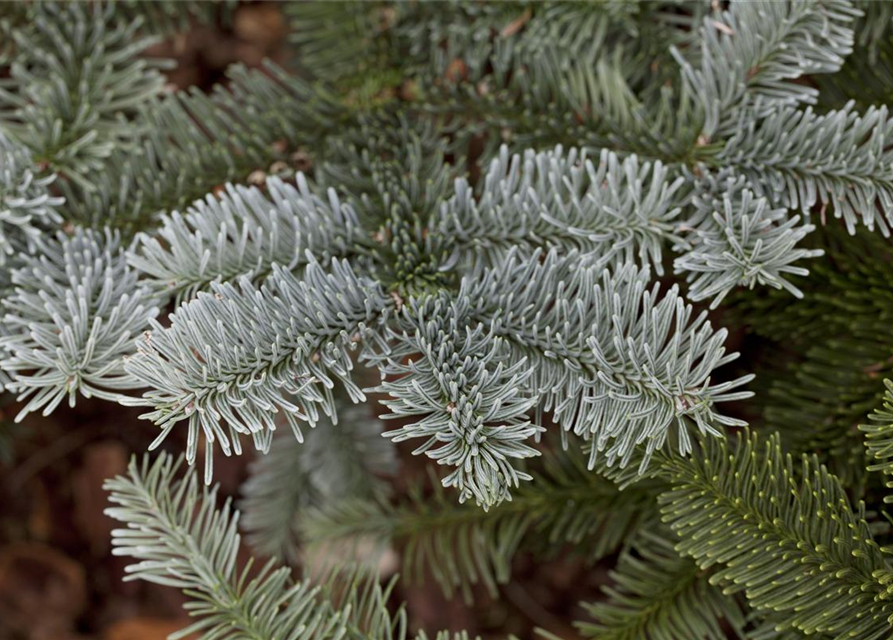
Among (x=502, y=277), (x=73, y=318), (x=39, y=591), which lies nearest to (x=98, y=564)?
(x=39, y=591)

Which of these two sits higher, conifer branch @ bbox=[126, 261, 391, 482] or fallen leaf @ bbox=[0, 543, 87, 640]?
conifer branch @ bbox=[126, 261, 391, 482]

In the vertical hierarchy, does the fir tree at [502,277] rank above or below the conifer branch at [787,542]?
above

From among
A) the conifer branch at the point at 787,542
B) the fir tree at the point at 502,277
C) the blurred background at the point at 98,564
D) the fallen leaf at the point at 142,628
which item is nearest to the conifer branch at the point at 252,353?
the fir tree at the point at 502,277

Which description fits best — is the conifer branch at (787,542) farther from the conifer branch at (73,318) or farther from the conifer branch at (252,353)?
the conifer branch at (73,318)

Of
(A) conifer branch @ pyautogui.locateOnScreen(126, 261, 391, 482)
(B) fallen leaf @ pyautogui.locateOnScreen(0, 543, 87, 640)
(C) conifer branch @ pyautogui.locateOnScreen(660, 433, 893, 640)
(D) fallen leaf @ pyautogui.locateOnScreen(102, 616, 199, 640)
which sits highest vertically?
(A) conifer branch @ pyautogui.locateOnScreen(126, 261, 391, 482)

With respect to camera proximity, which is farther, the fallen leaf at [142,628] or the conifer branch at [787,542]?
the fallen leaf at [142,628]

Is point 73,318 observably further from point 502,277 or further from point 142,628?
point 142,628

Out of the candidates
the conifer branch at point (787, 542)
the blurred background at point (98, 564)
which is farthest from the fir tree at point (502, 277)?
the blurred background at point (98, 564)

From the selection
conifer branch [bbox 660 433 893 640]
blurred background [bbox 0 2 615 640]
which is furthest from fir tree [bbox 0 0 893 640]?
blurred background [bbox 0 2 615 640]

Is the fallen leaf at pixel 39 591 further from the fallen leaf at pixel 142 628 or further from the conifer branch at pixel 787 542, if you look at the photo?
the conifer branch at pixel 787 542

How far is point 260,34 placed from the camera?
3.82 feet

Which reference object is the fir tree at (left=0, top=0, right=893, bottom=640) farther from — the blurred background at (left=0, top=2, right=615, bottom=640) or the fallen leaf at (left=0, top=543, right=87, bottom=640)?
the fallen leaf at (left=0, top=543, right=87, bottom=640)

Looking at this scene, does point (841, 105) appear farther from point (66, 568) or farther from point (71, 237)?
point (66, 568)

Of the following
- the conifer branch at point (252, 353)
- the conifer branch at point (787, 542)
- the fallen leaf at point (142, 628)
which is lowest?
the fallen leaf at point (142, 628)
